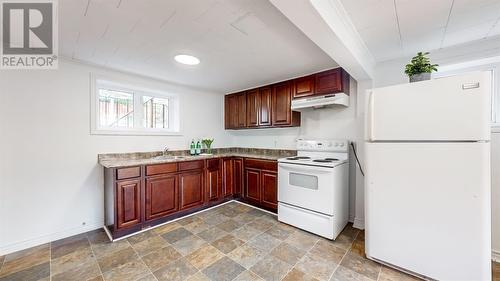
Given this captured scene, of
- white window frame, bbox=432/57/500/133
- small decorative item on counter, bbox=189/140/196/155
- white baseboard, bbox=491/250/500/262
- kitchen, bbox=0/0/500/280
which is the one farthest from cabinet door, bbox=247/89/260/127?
white baseboard, bbox=491/250/500/262

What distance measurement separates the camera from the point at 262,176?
322 centimetres

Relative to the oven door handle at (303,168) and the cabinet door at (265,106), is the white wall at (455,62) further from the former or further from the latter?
the cabinet door at (265,106)

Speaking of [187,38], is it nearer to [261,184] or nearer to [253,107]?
[253,107]

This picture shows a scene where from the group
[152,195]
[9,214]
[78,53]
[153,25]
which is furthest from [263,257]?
[78,53]

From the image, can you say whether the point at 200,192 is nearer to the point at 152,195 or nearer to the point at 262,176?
the point at 152,195

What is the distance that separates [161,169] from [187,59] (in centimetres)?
148

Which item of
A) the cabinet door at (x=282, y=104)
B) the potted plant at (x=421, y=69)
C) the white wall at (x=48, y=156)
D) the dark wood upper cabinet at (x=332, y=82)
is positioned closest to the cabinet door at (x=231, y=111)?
the cabinet door at (x=282, y=104)

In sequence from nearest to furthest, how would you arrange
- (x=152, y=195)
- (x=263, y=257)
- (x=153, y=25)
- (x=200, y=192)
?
(x=153, y=25) → (x=263, y=257) → (x=152, y=195) → (x=200, y=192)

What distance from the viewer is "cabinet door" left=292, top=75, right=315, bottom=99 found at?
Result: 2.87 metres

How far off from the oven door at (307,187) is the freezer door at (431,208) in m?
0.48

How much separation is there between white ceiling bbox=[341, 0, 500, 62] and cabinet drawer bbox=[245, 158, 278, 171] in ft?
6.31

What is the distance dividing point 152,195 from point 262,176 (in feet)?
5.34

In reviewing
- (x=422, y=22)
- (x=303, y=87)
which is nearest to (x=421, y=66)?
(x=422, y=22)

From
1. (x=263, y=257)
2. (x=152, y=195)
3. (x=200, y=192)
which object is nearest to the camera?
(x=263, y=257)
